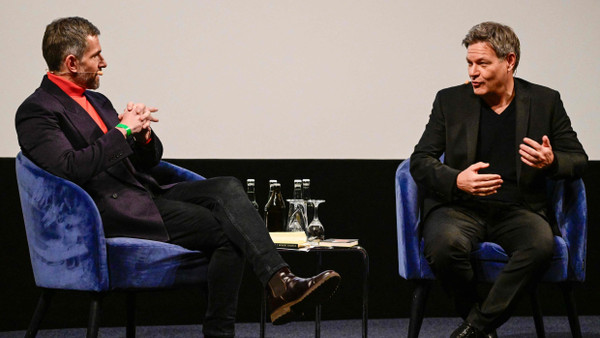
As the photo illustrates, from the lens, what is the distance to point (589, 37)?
3.96 meters

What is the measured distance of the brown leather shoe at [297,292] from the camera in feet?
7.14

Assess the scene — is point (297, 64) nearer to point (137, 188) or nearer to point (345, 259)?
point (345, 259)

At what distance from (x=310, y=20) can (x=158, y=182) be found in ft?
4.31

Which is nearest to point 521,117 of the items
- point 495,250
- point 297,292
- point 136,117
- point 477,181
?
point 477,181

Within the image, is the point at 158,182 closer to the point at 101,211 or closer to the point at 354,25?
the point at 101,211

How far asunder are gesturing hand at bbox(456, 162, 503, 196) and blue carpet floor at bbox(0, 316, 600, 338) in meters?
1.00

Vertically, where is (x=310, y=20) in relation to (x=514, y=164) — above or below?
above

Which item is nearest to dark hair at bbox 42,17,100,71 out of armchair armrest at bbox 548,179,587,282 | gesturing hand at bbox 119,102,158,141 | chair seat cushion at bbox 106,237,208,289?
gesturing hand at bbox 119,102,158,141

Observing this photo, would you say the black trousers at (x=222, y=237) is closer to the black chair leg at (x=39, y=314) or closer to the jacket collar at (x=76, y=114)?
the jacket collar at (x=76, y=114)

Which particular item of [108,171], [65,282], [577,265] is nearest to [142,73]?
[108,171]

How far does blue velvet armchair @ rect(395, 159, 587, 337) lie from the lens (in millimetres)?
2598

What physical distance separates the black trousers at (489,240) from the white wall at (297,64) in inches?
44.5

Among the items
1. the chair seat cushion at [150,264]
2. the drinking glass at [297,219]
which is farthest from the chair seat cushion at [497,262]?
the chair seat cushion at [150,264]

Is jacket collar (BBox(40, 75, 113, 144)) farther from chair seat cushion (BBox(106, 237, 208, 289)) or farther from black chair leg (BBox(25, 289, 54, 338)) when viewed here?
black chair leg (BBox(25, 289, 54, 338))
